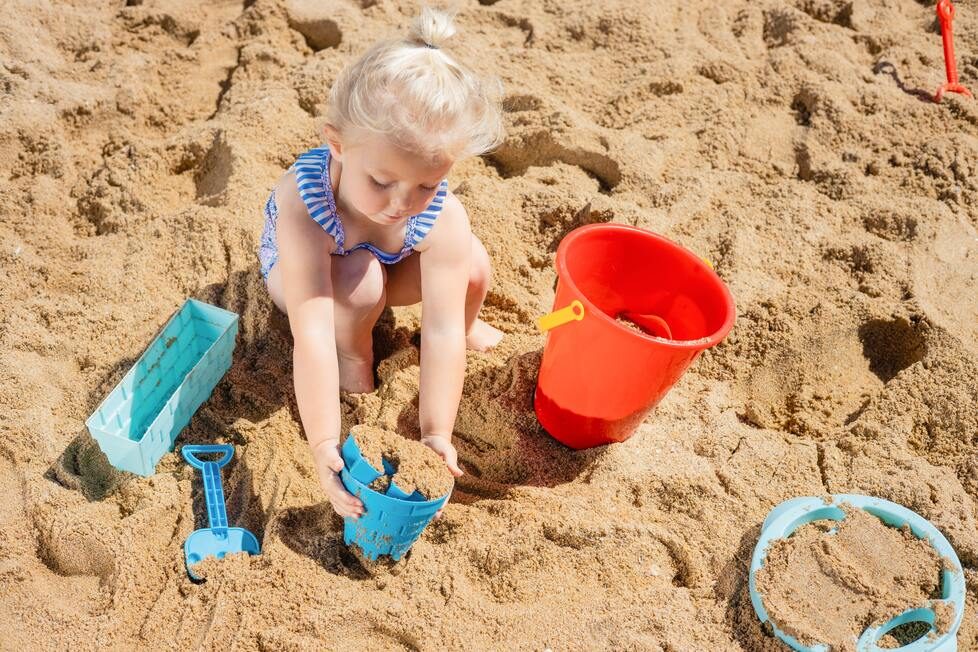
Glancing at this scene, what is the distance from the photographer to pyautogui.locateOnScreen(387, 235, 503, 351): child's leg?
2.05 m

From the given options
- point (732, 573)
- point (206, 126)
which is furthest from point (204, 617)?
point (206, 126)

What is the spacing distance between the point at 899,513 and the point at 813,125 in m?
1.52

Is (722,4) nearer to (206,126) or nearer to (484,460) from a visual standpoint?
(206,126)

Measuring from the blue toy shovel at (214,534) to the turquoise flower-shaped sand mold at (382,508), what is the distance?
0.91ft

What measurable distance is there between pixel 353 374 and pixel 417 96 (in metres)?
0.81

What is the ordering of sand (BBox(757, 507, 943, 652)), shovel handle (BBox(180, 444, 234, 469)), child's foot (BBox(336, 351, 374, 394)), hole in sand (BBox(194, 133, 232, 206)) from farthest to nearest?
hole in sand (BBox(194, 133, 232, 206)) < child's foot (BBox(336, 351, 374, 394)) < shovel handle (BBox(180, 444, 234, 469)) < sand (BBox(757, 507, 943, 652))

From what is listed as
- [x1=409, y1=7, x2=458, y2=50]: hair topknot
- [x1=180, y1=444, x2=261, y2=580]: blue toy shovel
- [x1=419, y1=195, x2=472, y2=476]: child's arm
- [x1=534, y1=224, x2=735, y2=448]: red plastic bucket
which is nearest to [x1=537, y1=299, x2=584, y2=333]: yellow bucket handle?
[x1=534, y1=224, x2=735, y2=448]: red plastic bucket

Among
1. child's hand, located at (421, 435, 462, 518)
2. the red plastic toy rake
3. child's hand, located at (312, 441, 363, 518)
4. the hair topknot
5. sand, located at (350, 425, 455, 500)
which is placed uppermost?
the hair topknot

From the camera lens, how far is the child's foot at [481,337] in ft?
7.16

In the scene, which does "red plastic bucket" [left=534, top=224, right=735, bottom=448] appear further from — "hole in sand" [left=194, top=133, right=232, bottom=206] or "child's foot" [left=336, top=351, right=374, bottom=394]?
"hole in sand" [left=194, top=133, right=232, bottom=206]

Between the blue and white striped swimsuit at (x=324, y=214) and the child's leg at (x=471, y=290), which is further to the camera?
the child's leg at (x=471, y=290)

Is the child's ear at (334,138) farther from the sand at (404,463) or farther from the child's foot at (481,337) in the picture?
the child's foot at (481,337)

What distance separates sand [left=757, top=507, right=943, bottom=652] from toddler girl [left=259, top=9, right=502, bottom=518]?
0.72 m

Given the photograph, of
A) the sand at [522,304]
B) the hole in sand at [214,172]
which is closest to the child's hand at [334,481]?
the sand at [522,304]
